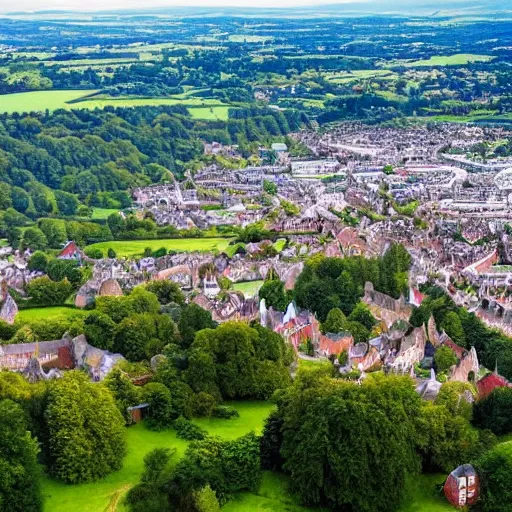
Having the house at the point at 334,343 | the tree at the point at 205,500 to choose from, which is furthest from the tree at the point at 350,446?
the house at the point at 334,343

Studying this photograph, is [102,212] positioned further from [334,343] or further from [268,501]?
[268,501]

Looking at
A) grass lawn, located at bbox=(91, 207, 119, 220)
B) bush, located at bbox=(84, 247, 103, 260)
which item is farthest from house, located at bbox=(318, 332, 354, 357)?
grass lawn, located at bbox=(91, 207, 119, 220)

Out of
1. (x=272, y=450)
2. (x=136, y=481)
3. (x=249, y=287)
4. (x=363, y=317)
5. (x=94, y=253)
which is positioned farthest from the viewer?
(x=94, y=253)

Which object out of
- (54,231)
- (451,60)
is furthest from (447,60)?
(54,231)

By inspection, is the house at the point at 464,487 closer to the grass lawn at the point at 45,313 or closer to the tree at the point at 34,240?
the grass lawn at the point at 45,313

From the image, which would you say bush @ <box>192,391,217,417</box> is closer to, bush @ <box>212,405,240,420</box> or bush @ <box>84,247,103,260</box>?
bush @ <box>212,405,240,420</box>
